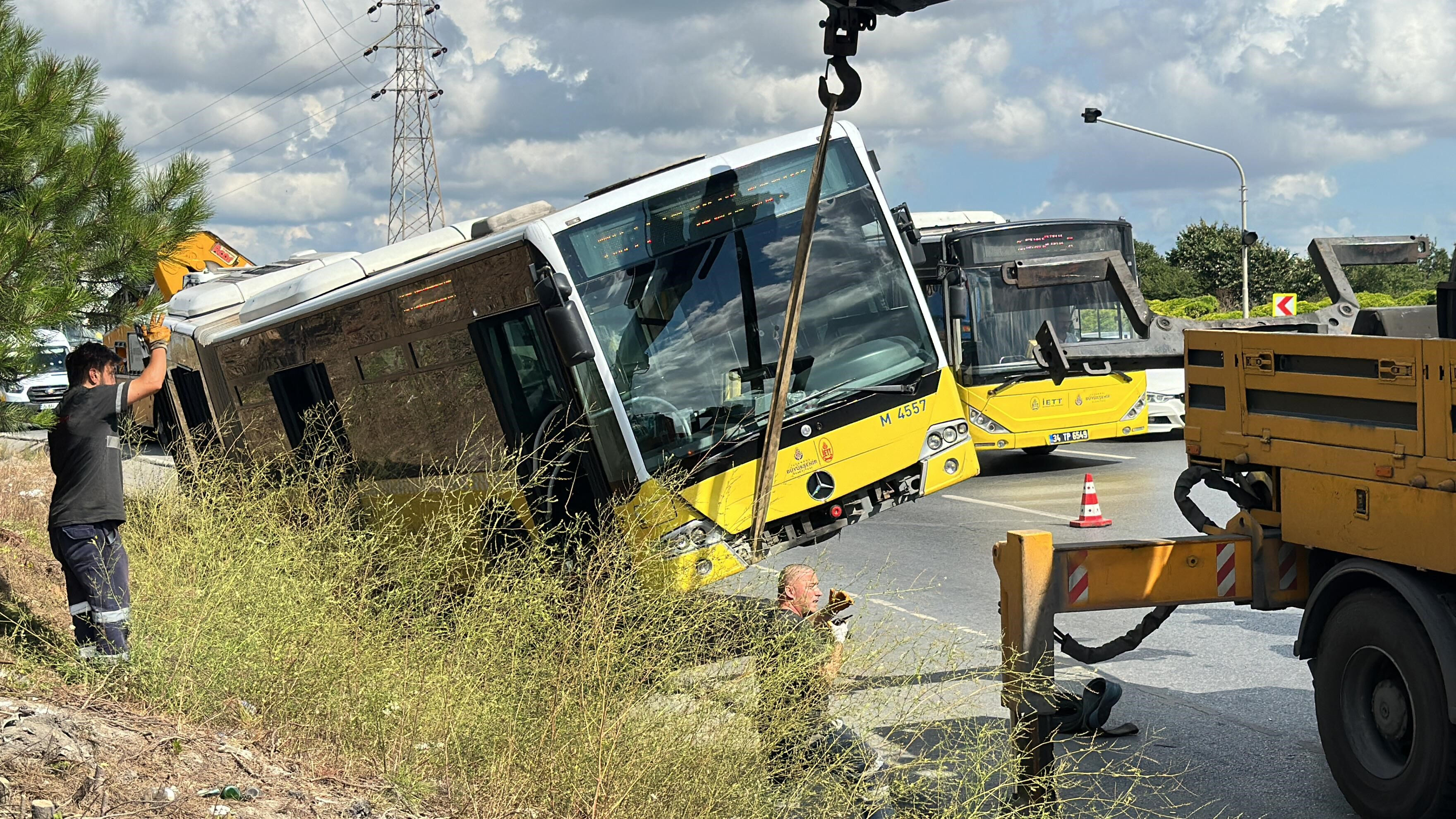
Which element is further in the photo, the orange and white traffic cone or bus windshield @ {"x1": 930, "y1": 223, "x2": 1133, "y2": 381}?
bus windshield @ {"x1": 930, "y1": 223, "x2": 1133, "y2": 381}

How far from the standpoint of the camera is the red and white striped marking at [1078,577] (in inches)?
212

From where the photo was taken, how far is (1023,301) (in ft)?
55.5

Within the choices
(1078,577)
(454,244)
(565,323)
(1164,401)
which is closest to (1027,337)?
(1164,401)

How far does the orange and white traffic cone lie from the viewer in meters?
12.3

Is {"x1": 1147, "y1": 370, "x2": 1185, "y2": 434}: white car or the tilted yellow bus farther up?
the tilted yellow bus

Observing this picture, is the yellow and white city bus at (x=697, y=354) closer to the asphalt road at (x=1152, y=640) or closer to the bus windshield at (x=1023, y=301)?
the asphalt road at (x=1152, y=640)

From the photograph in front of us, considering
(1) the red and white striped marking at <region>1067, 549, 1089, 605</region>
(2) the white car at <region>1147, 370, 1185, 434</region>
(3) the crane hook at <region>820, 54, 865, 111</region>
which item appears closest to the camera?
(1) the red and white striped marking at <region>1067, 549, 1089, 605</region>

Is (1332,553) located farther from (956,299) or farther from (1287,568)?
(956,299)

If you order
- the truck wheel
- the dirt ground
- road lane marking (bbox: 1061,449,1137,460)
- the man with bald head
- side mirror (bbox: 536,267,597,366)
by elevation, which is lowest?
road lane marking (bbox: 1061,449,1137,460)

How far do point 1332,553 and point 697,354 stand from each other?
157 inches

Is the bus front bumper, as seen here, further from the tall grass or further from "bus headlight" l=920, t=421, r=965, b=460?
the tall grass

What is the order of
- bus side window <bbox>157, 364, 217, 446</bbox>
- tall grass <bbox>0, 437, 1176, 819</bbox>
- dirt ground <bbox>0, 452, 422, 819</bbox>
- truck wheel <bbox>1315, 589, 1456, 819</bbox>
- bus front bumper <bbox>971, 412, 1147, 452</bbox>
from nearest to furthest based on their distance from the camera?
1. dirt ground <bbox>0, 452, 422, 819</bbox>
2. tall grass <bbox>0, 437, 1176, 819</bbox>
3. truck wheel <bbox>1315, 589, 1456, 819</bbox>
4. bus side window <bbox>157, 364, 217, 446</bbox>
5. bus front bumper <bbox>971, 412, 1147, 452</bbox>

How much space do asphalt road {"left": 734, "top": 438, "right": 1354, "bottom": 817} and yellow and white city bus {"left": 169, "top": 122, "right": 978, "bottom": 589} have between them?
0.74 m

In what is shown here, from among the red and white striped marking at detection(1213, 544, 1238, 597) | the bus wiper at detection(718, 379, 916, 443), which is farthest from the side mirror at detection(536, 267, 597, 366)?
the red and white striped marking at detection(1213, 544, 1238, 597)
